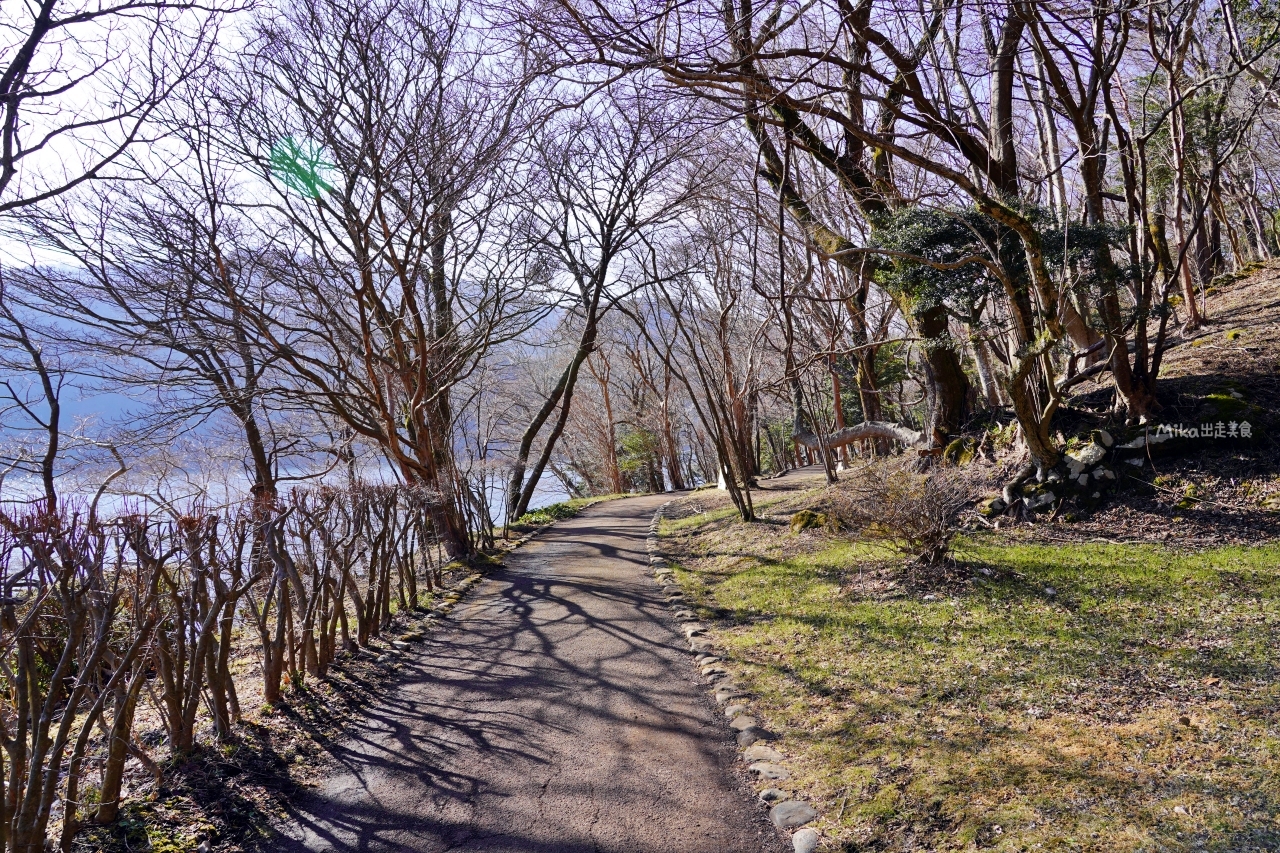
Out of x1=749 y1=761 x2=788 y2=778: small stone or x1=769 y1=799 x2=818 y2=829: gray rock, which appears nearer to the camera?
x1=769 y1=799 x2=818 y2=829: gray rock

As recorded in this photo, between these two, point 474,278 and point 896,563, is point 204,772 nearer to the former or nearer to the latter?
point 896,563

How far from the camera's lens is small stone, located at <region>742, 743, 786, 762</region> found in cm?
407

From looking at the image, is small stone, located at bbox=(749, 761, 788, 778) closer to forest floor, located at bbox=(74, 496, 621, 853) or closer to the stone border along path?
the stone border along path

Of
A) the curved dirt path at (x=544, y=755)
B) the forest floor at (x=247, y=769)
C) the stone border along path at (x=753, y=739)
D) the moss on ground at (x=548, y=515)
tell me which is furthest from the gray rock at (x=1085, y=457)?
the moss on ground at (x=548, y=515)

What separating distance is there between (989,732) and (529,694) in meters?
3.23

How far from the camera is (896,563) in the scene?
6688mm

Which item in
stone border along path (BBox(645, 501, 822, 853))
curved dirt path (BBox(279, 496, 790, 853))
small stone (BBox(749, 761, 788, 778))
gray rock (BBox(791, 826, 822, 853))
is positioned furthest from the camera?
small stone (BBox(749, 761, 788, 778))

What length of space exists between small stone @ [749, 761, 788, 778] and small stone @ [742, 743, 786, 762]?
0.05 m

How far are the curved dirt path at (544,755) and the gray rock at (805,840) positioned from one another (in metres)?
0.10

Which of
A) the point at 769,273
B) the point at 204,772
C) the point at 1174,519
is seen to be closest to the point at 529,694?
the point at 204,772

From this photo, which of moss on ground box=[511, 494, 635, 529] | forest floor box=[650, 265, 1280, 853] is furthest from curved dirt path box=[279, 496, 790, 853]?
moss on ground box=[511, 494, 635, 529]

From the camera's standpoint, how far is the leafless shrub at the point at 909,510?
6168 millimetres

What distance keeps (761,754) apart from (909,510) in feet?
9.25

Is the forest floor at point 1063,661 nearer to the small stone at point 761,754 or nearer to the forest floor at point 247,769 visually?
the small stone at point 761,754
